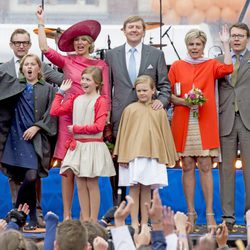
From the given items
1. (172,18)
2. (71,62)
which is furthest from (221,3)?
(71,62)

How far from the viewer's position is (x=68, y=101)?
324 inches

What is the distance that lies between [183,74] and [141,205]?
4.07 feet

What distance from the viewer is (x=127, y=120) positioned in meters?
8.19

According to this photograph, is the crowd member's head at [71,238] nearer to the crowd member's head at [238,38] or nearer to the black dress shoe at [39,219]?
the black dress shoe at [39,219]

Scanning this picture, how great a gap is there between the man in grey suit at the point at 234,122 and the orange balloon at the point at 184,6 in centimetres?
572

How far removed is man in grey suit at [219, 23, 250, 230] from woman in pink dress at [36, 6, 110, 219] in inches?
42.5

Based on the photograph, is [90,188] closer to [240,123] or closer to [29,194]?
[29,194]

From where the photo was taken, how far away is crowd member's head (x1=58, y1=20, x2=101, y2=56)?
848cm

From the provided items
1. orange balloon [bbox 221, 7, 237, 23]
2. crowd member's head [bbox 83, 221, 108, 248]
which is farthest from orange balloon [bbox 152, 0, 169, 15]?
crowd member's head [bbox 83, 221, 108, 248]

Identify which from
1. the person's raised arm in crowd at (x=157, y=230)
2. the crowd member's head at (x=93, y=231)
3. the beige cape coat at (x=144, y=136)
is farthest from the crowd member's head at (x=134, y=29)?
the person's raised arm in crowd at (x=157, y=230)

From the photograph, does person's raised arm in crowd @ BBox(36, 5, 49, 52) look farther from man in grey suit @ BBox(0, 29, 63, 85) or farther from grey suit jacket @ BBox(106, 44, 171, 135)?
grey suit jacket @ BBox(106, 44, 171, 135)

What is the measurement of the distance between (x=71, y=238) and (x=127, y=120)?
327cm

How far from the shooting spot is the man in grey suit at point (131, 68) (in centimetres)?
835

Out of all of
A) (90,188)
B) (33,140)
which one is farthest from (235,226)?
(33,140)
